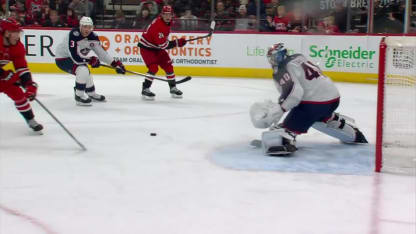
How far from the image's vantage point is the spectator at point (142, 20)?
932 cm

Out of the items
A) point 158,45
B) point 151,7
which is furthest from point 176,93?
point 151,7

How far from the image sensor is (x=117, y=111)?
18.6 feet

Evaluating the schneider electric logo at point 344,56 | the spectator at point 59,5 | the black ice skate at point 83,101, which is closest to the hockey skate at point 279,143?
the black ice skate at point 83,101

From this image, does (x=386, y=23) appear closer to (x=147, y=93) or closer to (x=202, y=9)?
(x=202, y=9)

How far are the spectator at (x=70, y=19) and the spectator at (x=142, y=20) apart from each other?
1.01 meters

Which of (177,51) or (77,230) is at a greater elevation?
(177,51)

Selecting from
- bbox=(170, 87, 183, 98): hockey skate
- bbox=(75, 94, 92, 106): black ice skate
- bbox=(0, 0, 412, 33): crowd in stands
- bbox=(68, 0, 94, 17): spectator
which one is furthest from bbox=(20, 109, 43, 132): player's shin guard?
bbox=(68, 0, 94, 17): spectator

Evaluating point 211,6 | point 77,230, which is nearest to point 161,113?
point 77,230

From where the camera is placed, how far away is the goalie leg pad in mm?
3666

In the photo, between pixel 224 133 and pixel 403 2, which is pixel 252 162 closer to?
pixel 224 133

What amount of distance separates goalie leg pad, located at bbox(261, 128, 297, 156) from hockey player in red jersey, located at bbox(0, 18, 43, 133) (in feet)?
5.76

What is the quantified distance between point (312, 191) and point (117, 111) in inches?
122

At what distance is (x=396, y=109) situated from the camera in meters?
3.43

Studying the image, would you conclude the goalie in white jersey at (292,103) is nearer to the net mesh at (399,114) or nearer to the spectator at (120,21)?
the net mesh at (399,114)
